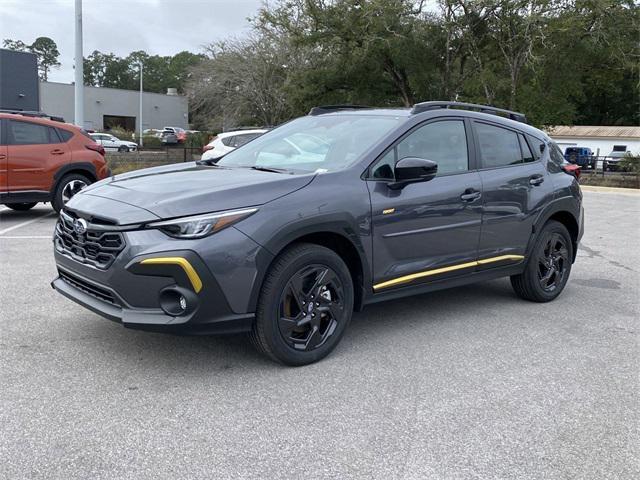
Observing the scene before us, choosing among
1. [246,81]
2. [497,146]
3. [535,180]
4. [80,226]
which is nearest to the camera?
[80,226]

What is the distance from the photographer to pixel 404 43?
1075 inches

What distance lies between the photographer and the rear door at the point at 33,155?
9844mm

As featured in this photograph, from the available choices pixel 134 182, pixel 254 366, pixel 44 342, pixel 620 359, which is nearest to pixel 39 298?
pixel 44 342

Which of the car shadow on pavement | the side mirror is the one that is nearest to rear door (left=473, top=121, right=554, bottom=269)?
the car shadow on pavement

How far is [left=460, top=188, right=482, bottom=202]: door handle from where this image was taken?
16.1 ft

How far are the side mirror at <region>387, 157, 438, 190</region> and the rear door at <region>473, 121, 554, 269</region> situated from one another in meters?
0.92

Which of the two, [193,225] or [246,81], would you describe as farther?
[246,81]

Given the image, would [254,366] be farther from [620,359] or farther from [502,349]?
[620,359]

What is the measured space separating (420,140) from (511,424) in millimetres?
2261

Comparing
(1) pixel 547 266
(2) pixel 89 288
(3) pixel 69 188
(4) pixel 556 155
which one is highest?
(4) pixel 556 155

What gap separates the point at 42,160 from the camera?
1009cm

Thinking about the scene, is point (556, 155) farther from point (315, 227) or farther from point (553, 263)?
point (315, 227)

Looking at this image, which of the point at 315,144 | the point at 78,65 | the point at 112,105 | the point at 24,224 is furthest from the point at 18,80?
the point at 112,105

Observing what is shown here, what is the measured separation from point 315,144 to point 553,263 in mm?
2681
